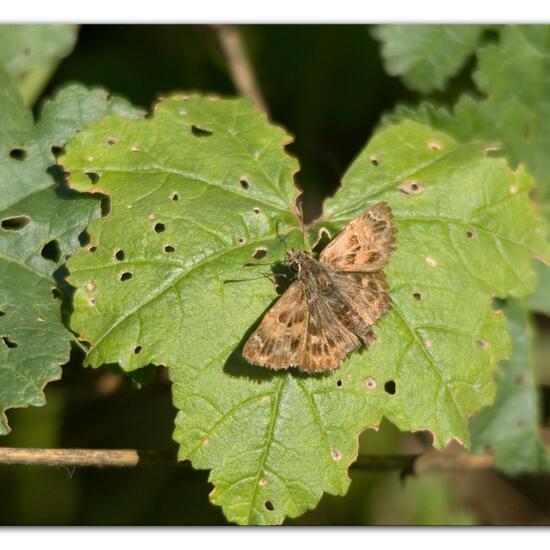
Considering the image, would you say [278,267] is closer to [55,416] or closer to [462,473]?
[55,416]

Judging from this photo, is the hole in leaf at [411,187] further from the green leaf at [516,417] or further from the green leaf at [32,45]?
the green leaf at [32,45]

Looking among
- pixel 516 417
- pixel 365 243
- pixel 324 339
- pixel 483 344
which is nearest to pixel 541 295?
pixel 516 417

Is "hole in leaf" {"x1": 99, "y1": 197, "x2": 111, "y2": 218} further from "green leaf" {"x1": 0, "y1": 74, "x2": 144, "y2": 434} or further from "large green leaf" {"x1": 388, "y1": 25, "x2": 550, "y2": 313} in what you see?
"large green leaf" {"x1": 388, "y1": 25, "x2": 550, "y2": 313}

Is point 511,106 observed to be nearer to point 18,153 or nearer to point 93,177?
point 93,177

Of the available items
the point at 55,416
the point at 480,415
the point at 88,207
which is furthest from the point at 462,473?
the point at 88,207

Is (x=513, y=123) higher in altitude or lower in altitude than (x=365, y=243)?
lower

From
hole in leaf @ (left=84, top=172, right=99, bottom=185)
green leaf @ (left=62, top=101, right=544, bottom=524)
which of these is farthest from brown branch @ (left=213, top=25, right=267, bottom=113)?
hole in leaf @ (left=84, top=172, right=99, bottom=185)
